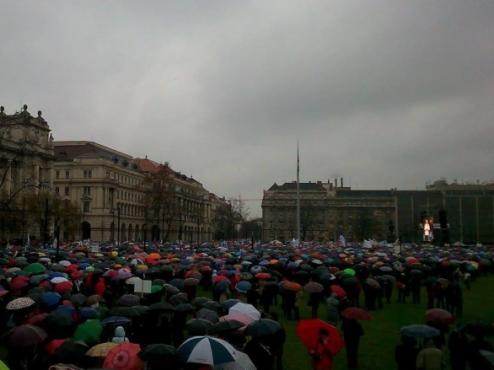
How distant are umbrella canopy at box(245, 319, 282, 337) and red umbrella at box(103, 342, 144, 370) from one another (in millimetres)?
2234

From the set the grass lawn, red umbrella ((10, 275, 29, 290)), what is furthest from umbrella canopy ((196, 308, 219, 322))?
red umbrella ((10, 275, 29, 290))

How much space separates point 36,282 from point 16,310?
4051 mm

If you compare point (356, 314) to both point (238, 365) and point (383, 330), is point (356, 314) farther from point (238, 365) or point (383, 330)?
point (383, 330)

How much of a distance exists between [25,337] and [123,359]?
7.68 ft

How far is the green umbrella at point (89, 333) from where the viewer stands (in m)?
9.74

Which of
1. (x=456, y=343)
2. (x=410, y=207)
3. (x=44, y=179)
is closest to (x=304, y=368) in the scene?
(x=456, y=343)

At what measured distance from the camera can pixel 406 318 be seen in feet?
65.2

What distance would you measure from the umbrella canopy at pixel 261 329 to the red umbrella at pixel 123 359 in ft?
7.33

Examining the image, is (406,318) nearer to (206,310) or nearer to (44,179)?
(206,310)

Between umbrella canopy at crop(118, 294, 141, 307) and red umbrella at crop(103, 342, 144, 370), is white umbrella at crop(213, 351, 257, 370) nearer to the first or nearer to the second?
red umbrella at crop(103, 342, 144, 370)

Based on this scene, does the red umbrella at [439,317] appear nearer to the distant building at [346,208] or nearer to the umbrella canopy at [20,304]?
the umbrella canopy at [20,304]

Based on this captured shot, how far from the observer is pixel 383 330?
1773 cm

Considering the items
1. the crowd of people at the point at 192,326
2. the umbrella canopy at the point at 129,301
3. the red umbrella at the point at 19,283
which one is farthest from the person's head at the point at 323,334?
the red umbrella at the point at 19,283

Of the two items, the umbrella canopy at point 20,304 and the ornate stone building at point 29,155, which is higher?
the ornate stone building at point 29,155
